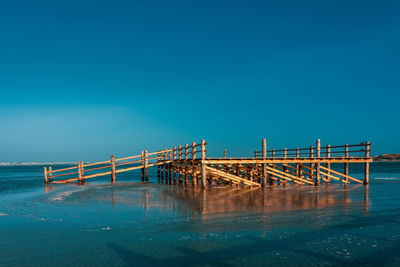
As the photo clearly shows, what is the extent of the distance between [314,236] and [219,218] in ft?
10.5

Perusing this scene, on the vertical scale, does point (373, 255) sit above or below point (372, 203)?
above

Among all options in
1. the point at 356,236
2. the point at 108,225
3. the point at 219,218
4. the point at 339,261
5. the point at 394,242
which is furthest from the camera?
the point at 219,218

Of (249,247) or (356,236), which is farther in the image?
(356,236)

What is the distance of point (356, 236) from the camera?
23.5 feet

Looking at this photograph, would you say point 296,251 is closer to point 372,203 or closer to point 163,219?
point 163,219

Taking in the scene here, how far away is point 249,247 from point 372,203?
8655 millimetres

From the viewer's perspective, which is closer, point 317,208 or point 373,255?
point 373,255

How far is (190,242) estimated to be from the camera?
6875 mm

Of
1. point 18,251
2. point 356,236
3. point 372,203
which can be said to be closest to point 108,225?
point 18,251

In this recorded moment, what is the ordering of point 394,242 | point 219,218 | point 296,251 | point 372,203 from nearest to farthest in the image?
point 296,251 → point 394,242 → point 219,218 → point 372,203

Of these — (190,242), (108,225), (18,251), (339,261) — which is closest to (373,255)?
(339,261)

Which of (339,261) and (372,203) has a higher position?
(339,261)

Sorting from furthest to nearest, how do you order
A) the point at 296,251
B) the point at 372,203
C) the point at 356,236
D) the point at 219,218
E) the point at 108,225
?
the point at 372,203, the point at 219,218, the point at 108,225, the point at 356,236, the point at 296,251

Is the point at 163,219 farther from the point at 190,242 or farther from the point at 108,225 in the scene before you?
the point at 190,242
